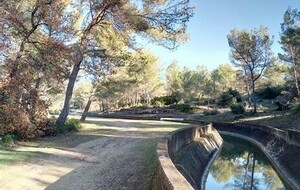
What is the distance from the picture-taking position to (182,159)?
1376 centimetres

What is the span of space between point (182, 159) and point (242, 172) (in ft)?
26.3

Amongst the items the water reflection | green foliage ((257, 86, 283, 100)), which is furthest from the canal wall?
green foliage ((257, 86, 283, 100))

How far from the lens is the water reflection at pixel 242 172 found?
16734 mm

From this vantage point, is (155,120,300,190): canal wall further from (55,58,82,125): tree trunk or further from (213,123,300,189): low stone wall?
(55,58,82,125): tree trunk

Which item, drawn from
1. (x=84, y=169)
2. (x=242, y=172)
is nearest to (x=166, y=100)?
(x=242, y=172)

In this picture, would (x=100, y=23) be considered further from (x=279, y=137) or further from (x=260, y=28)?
(x=260, y=28)

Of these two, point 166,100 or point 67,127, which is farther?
point 166,100

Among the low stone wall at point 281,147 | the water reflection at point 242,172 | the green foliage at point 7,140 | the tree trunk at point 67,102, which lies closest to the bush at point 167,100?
the low stone wall at point 281,147

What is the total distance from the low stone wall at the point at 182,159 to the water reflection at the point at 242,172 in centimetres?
76

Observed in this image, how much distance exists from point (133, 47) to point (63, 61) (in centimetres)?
571

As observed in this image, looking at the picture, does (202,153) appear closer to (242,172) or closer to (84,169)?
(242,172)

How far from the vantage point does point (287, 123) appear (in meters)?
28.0

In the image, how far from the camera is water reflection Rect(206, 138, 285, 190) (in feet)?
54.9

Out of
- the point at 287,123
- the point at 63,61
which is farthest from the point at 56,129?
the point at 287,123
